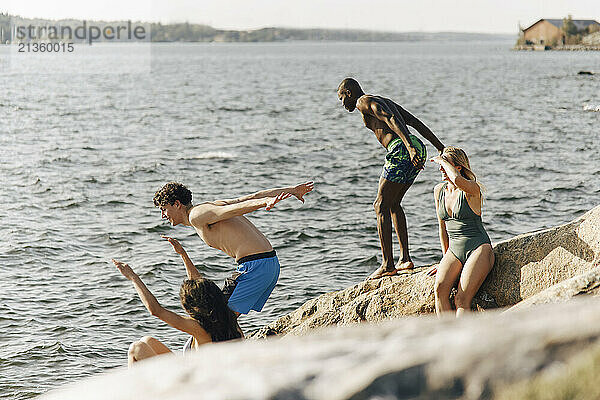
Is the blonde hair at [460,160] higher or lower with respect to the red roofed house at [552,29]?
lower

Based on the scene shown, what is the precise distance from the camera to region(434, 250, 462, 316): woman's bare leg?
23.0ft

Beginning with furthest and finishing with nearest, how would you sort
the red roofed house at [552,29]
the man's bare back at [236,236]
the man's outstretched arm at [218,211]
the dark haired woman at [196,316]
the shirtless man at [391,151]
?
1. the red roofed house at [552,29]
2. the shirtless man at [391,151]
3. the man's bare back at [236,236]
4. the man's outstretched arm at [218,211]
5. the dark haired woman at [196,316]

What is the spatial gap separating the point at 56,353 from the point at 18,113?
126 feet

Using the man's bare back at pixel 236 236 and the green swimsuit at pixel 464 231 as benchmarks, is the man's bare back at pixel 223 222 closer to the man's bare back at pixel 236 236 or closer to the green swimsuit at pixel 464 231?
the man's bare back at pixel 236 236

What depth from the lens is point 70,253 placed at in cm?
1577

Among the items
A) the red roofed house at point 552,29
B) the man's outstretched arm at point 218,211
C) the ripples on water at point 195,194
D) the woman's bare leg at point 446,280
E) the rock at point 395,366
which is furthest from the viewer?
the red roofed house at point 552,29

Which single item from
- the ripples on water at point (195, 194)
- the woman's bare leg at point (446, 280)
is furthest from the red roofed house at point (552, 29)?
the woman's bare leg at point (446, 280)

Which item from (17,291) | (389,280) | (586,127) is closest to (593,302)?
(389,280)

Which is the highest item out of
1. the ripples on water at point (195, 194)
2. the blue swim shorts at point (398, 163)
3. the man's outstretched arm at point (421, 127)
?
the man's outstretched arm at point (421, 127)

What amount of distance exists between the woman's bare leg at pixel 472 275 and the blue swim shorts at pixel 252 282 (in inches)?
66.4

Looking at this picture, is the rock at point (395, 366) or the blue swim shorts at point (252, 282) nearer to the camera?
the rock at point (395, 366)

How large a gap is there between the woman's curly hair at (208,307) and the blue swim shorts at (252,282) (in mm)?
477

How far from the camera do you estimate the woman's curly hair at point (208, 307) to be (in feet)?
21.0

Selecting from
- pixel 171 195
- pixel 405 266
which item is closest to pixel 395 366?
pixel 171 195
